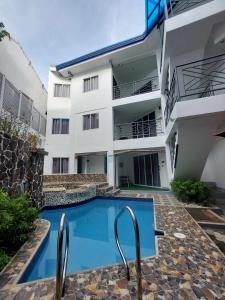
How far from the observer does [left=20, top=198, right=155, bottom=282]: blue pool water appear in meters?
3.05

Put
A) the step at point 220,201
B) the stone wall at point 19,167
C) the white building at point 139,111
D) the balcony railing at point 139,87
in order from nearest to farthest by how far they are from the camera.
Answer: the stone wall at point 19,167
the white building at point 139,111
the step at point 220,201
the balcony railing at point 139,87

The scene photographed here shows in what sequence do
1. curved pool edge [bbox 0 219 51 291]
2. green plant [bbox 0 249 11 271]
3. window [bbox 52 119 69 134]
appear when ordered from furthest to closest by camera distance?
window [bbox 52 119 69 134], green plant [bbox 0 249 11 271], curved pool edge [bbox 0 219 51 291]

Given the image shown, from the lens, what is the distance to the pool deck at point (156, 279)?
1952mm

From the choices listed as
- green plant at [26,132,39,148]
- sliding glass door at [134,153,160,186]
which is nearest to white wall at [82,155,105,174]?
sliding glass door at [134,153,160,186]

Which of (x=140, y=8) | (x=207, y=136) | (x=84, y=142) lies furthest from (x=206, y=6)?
(x=84, y=142)

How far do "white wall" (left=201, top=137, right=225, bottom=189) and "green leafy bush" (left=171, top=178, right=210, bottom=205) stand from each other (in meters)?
1.86

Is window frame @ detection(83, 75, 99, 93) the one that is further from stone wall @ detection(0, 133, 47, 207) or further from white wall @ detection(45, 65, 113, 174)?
stone wall @ detection(0, 133, 47, 207)

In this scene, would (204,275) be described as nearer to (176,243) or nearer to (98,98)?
(176,243)

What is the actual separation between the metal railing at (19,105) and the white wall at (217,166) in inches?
360

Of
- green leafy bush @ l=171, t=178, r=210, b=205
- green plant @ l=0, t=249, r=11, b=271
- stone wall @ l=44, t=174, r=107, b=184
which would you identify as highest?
stone wall @ l=44, t=174, r=107, b=184

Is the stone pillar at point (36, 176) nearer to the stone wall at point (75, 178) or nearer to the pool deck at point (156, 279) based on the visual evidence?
the pool deck at point (156, 279)

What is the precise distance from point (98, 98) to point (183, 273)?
12.3 metres

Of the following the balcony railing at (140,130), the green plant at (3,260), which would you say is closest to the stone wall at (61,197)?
the green plant at (3,260)

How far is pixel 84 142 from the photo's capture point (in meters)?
12.8
